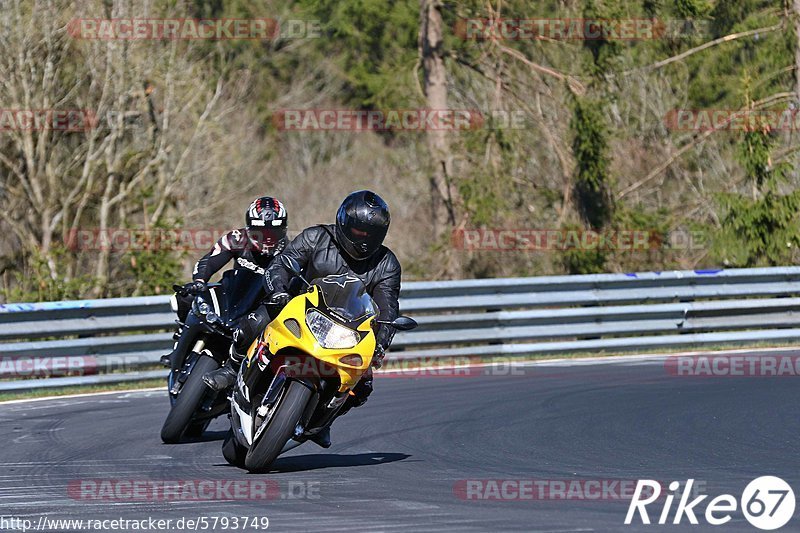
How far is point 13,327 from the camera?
13633 mm

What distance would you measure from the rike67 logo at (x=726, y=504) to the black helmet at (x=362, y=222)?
83.3 inches

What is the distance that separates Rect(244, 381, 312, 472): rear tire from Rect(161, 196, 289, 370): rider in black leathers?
6.00 feet

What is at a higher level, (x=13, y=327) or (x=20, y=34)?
(x=20, y=34)

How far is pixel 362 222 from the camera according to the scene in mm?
7871

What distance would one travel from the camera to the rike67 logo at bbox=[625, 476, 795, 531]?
605 centimetres

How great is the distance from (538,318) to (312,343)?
9.09 meters

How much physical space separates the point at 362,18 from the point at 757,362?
108 ft

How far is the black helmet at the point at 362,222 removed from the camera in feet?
25.8

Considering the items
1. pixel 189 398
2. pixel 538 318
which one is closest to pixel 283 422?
pixel 189 398

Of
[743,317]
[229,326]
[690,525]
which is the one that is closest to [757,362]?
[743,317]

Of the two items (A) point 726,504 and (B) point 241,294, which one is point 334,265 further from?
(A) point 726,504

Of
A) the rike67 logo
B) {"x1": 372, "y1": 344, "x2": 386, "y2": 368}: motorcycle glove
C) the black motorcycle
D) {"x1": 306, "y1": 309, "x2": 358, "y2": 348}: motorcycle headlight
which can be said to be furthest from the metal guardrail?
the rike67 logo

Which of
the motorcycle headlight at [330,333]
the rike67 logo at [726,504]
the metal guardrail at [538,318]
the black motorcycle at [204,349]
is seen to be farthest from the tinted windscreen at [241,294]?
the metal guardrail at [538,318]

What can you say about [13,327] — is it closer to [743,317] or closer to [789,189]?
[743,317]
